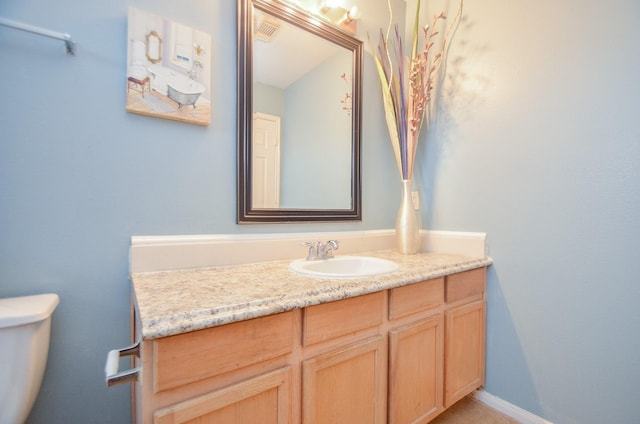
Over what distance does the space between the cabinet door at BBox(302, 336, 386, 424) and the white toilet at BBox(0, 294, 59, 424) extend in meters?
0.74

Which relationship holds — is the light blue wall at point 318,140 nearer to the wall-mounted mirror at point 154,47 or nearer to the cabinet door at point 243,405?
the wall-mounted mirror at point 154,47

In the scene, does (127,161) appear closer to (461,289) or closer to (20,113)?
(20,113)

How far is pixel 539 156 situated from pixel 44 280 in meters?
2.03

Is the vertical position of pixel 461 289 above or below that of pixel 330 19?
below

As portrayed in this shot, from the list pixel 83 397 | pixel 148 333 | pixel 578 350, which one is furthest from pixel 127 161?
pixel 578 350

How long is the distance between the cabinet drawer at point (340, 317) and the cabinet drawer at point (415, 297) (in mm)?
73

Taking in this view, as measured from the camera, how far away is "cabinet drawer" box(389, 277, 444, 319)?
1062 mm

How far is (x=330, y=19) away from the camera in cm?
154

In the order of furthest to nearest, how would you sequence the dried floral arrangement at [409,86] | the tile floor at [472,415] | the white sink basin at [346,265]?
1. the dried floral arrangement at [409,86]
2. the tile floor at [472,415]
3. the white sink basin at [346,265]

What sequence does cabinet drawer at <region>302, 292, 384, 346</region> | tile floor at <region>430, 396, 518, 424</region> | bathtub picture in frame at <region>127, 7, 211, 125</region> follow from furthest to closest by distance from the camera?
tile floor at <region>430, 396, 518, 424</region> < bathtub picture in frame at <region>127, 7, 211, 125</region> < cabinet drawer at <region>302, 292, 384, 346</region>

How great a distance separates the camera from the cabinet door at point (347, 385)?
2.77 feet

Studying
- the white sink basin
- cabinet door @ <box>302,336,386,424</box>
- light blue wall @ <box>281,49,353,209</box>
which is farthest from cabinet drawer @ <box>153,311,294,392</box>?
light blue wall @ <box>281,49,353,209</box>

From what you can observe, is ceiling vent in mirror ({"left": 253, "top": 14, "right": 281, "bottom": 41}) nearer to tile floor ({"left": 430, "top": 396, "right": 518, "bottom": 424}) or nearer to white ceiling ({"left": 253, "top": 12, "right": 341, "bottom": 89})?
white ceiling ({"left": 253, "top": 12, "right": 341, "bottom": 89})

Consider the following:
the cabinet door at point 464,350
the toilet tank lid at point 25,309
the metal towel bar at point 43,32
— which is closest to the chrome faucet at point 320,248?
the cabinet door at point 464,350
